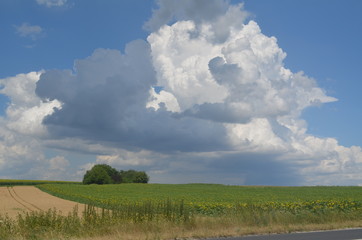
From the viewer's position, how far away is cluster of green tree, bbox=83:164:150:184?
396 feet

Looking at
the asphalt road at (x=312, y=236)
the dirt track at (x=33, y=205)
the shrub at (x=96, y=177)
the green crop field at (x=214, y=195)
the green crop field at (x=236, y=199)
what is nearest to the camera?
the asphalt road at (x=312, y=236)

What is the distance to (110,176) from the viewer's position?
13700 centimetres

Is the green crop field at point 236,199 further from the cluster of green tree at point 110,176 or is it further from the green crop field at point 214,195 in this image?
the cluster of green tree at point 110,176

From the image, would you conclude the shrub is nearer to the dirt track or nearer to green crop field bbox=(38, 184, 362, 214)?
green crop field bbox=(38, 184, 362, 214)

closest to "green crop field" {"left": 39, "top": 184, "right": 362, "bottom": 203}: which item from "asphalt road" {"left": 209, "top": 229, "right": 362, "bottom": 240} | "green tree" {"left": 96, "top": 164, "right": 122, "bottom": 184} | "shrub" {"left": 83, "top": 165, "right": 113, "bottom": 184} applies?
"asphalt road" {"left": 209, "top": 229, "right": 362, "bottom": 240}

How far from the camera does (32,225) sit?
1675cm

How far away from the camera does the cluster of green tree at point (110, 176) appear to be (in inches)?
4747

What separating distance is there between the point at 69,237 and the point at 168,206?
499 centimetres

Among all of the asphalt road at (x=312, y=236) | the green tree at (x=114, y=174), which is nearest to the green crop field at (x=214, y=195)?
the asphalt road at (x=312, y=236)

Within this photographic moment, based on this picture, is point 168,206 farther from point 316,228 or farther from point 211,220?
point 316,228

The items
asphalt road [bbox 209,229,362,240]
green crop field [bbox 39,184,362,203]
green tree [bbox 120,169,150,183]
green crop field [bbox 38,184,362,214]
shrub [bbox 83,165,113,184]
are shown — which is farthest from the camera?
green tree [bbox 120,169,150,183]

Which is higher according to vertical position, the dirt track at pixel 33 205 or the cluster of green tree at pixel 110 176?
the cluster of green tree at pixel 110 176

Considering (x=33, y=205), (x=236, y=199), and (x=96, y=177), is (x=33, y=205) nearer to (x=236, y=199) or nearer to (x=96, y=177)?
(x=236, y=199)

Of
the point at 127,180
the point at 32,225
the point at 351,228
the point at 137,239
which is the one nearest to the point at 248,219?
the point at 351,228
